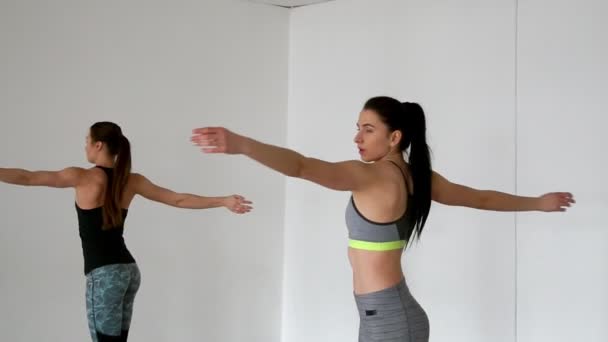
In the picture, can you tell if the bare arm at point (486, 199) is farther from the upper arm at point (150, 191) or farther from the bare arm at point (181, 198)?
the upper arm at point (150, 191)

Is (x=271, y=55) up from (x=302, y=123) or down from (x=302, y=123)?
up

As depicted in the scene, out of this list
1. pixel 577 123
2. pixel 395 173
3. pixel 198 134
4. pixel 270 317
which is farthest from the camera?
pixel 270 317

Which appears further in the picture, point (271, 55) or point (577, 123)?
point (271, 55)

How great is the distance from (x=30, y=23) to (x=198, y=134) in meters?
2.61

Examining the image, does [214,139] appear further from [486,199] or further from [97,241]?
[97,241]

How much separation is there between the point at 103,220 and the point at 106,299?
346 millimetres

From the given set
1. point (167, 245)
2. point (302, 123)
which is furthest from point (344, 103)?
point (167, 245)

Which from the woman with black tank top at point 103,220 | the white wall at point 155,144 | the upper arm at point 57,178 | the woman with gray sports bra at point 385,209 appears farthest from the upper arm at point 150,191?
the woman with gray sports bra at point 385,209

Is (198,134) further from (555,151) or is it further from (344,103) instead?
(344,103)

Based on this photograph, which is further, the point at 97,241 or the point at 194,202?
the point at 194,202

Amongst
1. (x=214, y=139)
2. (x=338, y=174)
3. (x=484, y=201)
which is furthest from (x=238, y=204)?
(x=214, y=139)

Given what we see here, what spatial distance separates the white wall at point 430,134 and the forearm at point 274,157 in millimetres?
2120

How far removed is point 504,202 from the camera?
126 inches

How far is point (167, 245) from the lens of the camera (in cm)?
496
